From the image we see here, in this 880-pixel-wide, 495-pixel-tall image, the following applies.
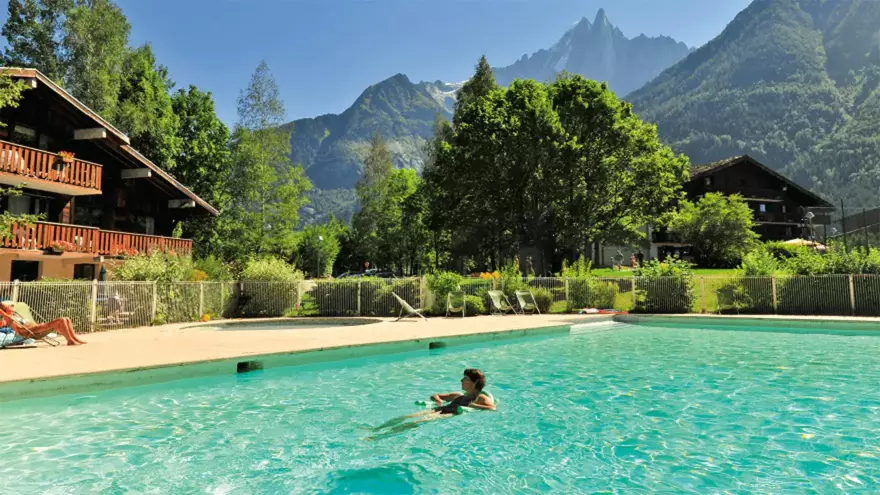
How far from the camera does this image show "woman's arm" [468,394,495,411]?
7527 millimetres

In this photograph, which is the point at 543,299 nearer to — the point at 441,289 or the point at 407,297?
the point at 441,289

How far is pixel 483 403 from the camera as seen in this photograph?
7.58m

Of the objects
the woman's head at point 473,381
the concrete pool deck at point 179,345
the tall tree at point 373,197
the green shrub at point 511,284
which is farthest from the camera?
the tall tree at point 373,197

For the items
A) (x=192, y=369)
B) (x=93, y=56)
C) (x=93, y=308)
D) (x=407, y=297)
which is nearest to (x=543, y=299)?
(x=407, y=297)

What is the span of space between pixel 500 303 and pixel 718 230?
2536 cm

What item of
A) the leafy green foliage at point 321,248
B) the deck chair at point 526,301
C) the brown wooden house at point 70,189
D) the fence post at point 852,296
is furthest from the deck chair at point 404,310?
the leafy green foliage at point 321,248

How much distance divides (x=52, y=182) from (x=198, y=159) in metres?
17.1

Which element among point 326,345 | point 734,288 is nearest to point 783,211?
point 734,288

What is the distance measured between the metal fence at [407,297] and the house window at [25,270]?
27.9ft

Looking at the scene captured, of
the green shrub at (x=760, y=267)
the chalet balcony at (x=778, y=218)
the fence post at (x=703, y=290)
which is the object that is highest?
the chalet balcony at (x=778, y=218)

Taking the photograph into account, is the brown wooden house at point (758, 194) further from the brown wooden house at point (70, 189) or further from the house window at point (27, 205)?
the house window at point (27, 205)

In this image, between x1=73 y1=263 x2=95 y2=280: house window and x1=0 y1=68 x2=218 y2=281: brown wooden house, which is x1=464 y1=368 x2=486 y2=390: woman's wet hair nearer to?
x1=0 y1=68 x2=218 y2=281: brown wooden house

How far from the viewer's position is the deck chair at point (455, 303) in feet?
66.5

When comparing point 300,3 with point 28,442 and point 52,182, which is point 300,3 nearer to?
point 52,182
